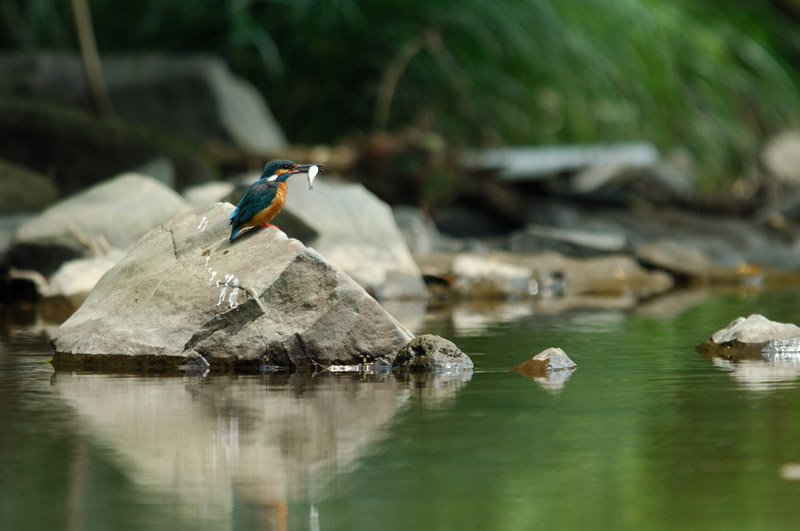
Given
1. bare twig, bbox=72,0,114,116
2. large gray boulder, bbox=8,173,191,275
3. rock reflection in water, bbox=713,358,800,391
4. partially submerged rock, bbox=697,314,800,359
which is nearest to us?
rock reflection in water, bbox=713,358,800,391

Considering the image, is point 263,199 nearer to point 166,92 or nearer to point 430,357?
point 430,357

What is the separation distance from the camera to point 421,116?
46.9 feet

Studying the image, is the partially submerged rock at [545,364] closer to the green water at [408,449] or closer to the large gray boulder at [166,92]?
the green water at [408,449]

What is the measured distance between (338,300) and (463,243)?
6831 mm

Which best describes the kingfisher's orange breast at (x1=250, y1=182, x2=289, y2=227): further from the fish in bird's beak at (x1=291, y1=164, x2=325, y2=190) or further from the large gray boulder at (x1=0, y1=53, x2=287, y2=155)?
the large gray boulder at (x1=0, y1=53, x2=287, y2=155)

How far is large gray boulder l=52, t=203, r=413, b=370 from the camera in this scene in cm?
482

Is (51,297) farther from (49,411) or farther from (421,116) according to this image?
(421,116)

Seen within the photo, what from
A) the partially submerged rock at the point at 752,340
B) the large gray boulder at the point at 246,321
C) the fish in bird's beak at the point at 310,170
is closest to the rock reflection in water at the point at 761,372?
the partially submerged rock at the point at 752,340

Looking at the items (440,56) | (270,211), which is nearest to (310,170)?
Answer: (270,211)

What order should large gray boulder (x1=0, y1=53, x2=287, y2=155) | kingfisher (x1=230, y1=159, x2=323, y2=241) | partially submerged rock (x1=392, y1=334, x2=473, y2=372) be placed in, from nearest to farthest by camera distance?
partially submerged rock (x1=392, y1=334, x2=473, y2=372) < kingfisher (x1=230, y1=159, x2=323, y2=241) < large gray boulder (x1=0, y1=53, x2=287, y2=155)

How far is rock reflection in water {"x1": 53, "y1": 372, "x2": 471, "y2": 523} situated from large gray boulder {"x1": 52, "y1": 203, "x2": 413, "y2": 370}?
0.71 ft

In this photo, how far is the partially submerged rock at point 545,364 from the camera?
480 cm

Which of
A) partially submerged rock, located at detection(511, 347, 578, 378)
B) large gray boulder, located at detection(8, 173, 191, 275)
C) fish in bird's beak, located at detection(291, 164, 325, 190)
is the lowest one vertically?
partially submerged rock, located at detection(511, 347, 578, 378)

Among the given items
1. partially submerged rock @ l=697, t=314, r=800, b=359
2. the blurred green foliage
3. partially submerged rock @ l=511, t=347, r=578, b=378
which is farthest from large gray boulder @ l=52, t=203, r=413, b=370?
the blurred green foliage
